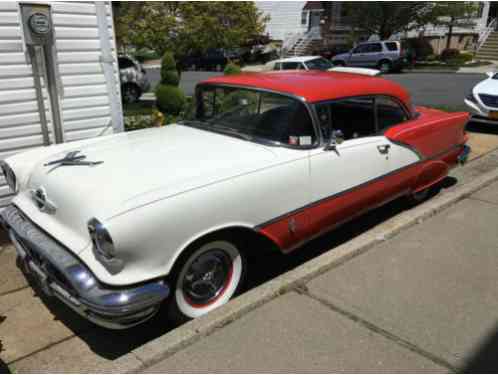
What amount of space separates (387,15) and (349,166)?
2722 centimetres

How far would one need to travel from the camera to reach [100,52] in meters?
5.51

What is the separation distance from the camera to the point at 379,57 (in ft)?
79.3

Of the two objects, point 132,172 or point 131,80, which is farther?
point 131,80

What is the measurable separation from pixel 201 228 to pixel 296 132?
120cm

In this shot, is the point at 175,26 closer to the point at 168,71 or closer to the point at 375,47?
the point at 168,71

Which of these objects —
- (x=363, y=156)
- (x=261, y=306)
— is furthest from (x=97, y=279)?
(x=363, y=156)

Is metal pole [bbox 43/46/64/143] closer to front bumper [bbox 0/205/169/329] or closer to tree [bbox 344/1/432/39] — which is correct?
front bumper [bbox 0/205/169/329]

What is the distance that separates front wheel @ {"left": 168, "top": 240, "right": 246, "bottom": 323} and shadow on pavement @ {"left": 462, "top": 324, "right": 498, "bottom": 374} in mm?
1532

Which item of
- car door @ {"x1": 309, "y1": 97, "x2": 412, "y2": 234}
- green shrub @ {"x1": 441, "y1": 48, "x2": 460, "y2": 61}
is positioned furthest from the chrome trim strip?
green shrub @ {"x1": 441, "y1": 48, "x2": 460, "y2": 61}

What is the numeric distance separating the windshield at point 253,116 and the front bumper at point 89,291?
1521mm

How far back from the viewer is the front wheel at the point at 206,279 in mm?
2938

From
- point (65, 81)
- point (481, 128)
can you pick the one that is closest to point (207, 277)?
point (65, 81)

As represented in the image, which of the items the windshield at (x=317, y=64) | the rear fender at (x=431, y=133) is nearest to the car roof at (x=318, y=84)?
the rear fender at (x=431, y=133)

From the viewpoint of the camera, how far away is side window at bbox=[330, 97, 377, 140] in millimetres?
3869
